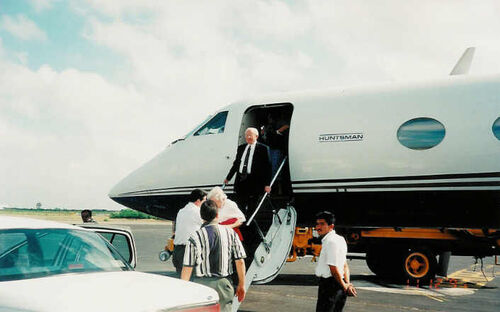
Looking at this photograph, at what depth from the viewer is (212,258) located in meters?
4.79

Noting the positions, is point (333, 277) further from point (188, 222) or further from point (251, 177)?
point (251, 177)

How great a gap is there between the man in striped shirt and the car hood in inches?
27.6

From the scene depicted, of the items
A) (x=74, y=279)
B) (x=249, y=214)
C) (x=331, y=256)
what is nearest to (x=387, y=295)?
(x=249, y=214)

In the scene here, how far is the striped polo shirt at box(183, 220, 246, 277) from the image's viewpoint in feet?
15.6

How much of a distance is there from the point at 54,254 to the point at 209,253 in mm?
1508

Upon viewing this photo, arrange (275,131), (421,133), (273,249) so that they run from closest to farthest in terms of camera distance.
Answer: (273,249) < (421,133) < (275,131)

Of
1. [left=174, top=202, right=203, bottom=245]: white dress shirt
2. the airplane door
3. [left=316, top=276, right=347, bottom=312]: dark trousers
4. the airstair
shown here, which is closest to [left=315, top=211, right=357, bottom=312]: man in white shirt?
[left=316, top=276, right=347, bottom=312]: dark trousers

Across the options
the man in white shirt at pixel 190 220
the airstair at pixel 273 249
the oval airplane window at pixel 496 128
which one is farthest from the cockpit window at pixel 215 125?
the oval airplane window at pixel 496 128

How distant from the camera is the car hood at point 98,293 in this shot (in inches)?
125

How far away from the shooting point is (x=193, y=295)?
378 centimetres

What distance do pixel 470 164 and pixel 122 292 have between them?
23.8 feet

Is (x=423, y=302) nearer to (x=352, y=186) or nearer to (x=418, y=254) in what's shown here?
(x=418, y=254)

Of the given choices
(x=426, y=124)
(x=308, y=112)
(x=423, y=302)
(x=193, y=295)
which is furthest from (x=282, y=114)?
(x=193, y=295)

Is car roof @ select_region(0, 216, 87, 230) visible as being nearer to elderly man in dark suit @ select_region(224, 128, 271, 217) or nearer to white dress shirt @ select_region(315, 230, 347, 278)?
white dress shirt @ select_region(315, 230, 347, 278)
